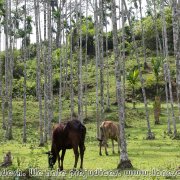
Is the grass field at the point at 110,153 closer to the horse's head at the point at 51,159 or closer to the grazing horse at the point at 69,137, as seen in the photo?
the horse's head at the point at 51,159

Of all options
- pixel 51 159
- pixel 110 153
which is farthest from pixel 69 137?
pixel 110 153

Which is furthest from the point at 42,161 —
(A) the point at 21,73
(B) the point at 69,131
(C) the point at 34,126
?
(A) the point at 21,73

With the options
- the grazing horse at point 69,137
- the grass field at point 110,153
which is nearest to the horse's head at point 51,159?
the grazing horse at point 69,137

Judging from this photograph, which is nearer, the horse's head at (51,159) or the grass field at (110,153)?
the grass field at (110,153)

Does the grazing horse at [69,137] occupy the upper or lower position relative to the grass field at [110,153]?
upper

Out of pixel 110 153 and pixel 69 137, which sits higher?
pixel 69 137

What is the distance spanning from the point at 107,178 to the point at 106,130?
7.49 metres

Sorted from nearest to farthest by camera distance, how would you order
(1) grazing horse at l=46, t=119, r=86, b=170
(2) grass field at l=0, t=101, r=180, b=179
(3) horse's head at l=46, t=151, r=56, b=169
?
1. (2) grass field at l=0, t=101, r=180, b=179
2. (1) grazing horse at l=46, t=119, r=86, b=170
3. (3) horse's head at l=46, t=151, r=56, b=169

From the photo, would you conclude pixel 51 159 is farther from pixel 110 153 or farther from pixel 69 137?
pixel 110 153

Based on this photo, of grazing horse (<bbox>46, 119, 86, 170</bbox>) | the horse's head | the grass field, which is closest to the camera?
the grass field

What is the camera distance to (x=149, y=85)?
167ft

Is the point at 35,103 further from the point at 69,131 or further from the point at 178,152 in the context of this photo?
the point at 69,131

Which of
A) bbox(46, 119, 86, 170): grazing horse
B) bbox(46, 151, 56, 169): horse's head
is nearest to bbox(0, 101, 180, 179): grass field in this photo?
bbox(46, 151, 56, 169): horse's head

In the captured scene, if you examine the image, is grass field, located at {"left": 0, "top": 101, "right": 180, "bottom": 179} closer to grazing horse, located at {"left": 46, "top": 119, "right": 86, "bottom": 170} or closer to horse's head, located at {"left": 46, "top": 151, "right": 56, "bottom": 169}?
horse's head, located at {"left": 46, "top": 151, "right": 56, "bottom": 169}
